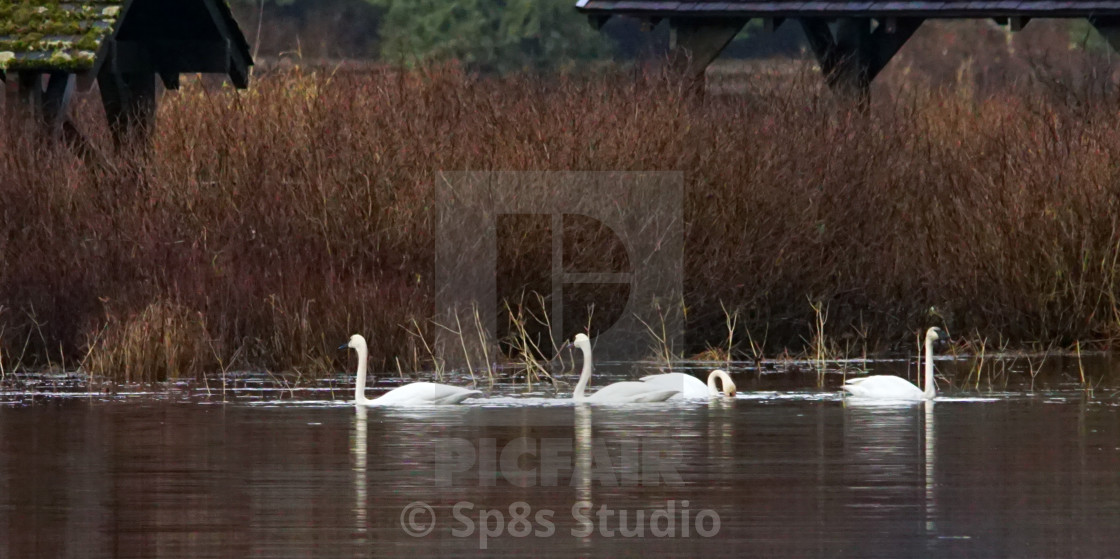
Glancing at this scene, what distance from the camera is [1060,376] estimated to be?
16172 mm

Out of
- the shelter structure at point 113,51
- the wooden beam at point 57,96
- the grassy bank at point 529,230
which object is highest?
the shelter structure at point 113,51

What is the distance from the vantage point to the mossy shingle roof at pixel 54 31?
58.9 feet

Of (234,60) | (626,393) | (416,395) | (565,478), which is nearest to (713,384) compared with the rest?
(626,393)

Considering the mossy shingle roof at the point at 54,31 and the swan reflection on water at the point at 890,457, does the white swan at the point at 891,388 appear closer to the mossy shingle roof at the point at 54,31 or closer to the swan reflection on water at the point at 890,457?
the swan reflection on water at the point at 890,457

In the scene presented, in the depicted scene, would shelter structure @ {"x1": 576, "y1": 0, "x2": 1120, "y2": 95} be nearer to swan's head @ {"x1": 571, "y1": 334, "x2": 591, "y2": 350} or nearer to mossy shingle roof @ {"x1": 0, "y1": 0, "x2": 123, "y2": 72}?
mossy shingle roof @ {"x1": 0, "y1": 0, "x2": 123, "y2": 72}

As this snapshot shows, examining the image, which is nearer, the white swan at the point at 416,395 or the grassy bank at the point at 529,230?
the white swan at the point at 416,395

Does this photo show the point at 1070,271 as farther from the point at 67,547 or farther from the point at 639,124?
the point at 67,547

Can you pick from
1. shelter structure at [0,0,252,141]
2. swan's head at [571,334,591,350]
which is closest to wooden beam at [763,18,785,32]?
shelter structure at [0,0,252,141]

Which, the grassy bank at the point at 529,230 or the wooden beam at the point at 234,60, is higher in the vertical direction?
the wooden beam at the point at 234,60

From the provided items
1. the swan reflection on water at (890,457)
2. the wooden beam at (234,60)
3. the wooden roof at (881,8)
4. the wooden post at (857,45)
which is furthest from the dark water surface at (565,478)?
the wooden post at (857,45)

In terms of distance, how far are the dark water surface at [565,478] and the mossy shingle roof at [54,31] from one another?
4.21 m

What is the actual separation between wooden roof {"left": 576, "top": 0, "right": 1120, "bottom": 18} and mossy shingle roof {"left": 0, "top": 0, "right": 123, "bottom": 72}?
4.89 metres

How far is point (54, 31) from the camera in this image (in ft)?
60.4

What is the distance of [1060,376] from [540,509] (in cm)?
683
